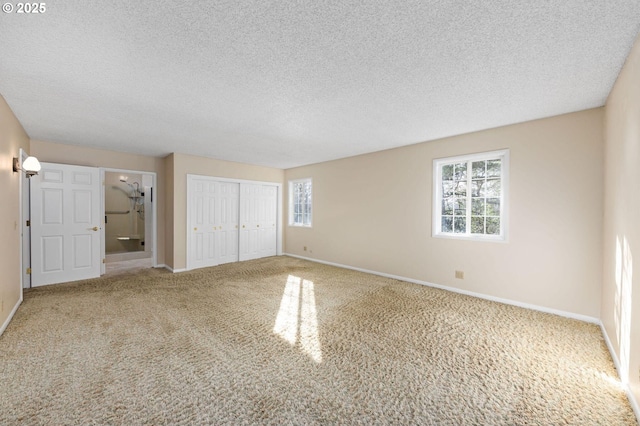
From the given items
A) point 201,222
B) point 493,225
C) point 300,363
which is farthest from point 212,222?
point 493,225

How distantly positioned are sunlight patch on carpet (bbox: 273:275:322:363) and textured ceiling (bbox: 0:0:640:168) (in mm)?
2447

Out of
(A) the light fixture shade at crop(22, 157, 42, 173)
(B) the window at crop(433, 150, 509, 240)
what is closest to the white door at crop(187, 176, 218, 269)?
(A) the light fixture shade at crop(22, 157, 42, 173)

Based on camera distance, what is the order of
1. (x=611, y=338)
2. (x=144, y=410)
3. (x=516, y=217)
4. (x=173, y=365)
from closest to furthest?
(x=144, y=410) < (x=173, y=365) < (x=611, y=338) < (x=516, y=217)

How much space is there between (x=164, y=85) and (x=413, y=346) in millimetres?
3397

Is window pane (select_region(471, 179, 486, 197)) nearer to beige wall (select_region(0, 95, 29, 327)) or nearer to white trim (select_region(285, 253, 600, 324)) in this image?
white trim (select_region(285, 253, 600, 324))

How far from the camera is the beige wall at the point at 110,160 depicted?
479 centimetres

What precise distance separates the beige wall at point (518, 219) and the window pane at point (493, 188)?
0.76 feet

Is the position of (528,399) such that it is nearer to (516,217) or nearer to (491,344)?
(491,344)

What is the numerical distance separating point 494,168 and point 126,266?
7443mm

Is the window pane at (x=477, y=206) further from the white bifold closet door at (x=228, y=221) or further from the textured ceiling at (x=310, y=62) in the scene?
the white bifold closet door at (x=228, y=221)

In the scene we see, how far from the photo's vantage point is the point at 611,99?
274 centimetres

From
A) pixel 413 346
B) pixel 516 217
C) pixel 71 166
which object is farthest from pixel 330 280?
pixel 71 166

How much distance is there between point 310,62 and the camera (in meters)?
2.19

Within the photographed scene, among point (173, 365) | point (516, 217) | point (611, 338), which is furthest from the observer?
point (516, 217)
